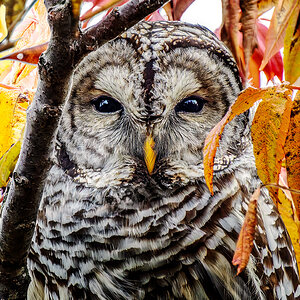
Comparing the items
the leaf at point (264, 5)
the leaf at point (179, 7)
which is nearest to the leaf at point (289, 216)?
the leaf at point (264, 5)

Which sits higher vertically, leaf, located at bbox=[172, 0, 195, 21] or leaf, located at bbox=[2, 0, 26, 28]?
leaf, located at bbox=[172, 0, 195, 21]

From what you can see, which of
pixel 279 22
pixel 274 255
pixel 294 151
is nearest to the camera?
pixel 294 151

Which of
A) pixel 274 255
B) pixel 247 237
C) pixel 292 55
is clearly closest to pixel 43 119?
pixel 247 237

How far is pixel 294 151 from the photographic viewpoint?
1.11 meters

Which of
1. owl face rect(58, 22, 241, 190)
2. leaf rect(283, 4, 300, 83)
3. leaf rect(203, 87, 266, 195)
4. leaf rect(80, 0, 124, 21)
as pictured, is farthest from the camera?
owl face rect(58, 22, 241, 190)

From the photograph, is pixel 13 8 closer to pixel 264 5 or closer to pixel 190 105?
pixel 264 5

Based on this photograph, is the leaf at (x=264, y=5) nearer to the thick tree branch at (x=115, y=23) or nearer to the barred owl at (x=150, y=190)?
the barred owl at (x=150, y=190)

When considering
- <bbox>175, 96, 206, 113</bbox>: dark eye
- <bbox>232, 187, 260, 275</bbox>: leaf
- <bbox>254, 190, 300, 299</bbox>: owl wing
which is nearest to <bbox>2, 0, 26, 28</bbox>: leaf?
<bbox>232, 187, 260, 275</bbox>: leaf

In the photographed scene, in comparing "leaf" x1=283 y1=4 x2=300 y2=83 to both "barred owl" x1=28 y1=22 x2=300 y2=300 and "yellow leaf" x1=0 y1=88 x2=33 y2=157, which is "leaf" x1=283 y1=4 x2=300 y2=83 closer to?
"barred owl" x1=28 y1=22 x2=300 y2=300

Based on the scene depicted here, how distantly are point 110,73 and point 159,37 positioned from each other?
24 cm

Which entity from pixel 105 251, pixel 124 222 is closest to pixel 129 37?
pixel 124 222

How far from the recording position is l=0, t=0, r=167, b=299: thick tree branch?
91 centimetres

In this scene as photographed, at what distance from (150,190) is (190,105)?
357mm

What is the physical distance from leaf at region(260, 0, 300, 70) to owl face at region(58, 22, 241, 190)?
1.56 feet
